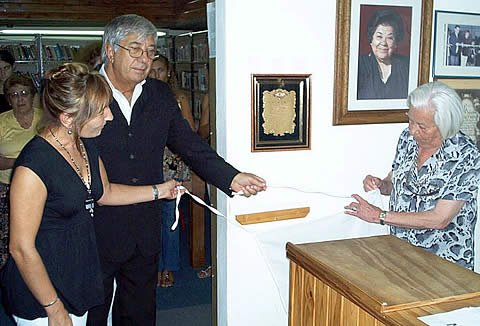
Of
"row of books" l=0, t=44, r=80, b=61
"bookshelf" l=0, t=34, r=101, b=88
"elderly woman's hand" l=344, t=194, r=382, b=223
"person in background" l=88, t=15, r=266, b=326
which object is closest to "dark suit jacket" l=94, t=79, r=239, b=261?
"person in background" l=88, t=15, r=266, b=326

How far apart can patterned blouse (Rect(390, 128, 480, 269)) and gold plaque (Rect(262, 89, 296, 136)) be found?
619mm

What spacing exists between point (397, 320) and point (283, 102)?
1.56 m

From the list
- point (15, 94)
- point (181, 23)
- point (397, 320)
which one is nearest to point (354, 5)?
point (397, 320)

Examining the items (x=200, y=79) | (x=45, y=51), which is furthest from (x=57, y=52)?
(x=200, y=79)

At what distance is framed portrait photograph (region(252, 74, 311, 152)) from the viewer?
2619 millimetres

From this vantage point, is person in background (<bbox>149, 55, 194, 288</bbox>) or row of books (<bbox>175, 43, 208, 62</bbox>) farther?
row of books (<bbox>175, 43, 208, 62</bbox>)

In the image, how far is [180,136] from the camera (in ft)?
8.38

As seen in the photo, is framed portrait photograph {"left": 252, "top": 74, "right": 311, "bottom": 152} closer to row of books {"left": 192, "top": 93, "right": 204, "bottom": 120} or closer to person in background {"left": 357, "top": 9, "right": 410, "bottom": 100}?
person in background {"left": 357, "top": 9, "right": 410, "bottom": 100}

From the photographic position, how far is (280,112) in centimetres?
268

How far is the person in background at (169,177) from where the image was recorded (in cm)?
386

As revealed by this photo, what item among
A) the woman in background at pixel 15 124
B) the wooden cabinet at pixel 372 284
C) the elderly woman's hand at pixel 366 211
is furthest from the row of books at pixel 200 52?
the wooden cabinet at pixel 372 284

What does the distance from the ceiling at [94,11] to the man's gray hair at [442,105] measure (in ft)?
15.9

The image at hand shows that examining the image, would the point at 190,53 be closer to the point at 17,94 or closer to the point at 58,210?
the point at 17,94

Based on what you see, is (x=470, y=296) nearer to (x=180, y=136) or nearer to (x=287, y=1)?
(x=180, y=136)
